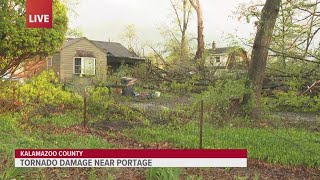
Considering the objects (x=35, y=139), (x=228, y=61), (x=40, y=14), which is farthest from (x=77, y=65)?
(x=40, y=14)

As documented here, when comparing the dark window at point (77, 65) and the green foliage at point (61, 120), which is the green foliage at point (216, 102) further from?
the dark window at point (77, 65)

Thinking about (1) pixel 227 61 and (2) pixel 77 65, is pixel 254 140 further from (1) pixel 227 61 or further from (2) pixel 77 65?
(2) pixel 77 65

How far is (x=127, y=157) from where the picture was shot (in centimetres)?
362

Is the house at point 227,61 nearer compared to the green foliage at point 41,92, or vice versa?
the green foliage at point 41,92

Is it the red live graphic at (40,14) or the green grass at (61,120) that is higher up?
the red live graphic at (40,14)

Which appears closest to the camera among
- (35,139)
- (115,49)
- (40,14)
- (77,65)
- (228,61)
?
(40,14)

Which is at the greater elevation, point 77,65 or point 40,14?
point 40,14

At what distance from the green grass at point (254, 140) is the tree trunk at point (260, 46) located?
1.81m

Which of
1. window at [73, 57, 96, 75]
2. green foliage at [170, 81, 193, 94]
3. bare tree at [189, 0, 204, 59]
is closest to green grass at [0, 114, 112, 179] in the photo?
bare tree at [189, 0, 204, 59]

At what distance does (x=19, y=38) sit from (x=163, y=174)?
24.2 feet

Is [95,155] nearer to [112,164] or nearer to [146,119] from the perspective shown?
[112,164]

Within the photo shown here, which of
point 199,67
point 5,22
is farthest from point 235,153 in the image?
point 199,67

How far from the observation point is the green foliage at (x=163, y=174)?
414 cm

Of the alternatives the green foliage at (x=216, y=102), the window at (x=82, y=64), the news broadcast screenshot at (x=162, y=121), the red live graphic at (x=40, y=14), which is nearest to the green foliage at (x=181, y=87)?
the news broadcast screenshot at (x=162, y=121)
